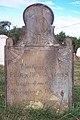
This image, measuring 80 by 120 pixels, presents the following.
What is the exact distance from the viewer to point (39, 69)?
17.7 ft

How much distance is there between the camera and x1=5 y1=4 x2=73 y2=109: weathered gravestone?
17.6 ft

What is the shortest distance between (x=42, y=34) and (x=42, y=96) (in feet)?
3.28

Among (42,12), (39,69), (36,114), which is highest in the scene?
(42,12)

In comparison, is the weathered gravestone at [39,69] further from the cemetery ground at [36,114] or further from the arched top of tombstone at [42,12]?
the cemetery ground at [36,114]

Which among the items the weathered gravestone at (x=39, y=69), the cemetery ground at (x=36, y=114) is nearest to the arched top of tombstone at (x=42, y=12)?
the weathered gravestone at (x=39, y=69)

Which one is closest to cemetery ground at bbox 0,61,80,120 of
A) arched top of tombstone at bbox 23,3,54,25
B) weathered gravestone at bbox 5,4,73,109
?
weathered gravestone at bbox 5,4,73,109

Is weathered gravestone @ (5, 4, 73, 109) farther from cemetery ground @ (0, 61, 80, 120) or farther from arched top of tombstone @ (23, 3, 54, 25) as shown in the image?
cemetery ground @ (0, 61, 80, 120)

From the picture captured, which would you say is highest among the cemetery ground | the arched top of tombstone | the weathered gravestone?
the arched top of tombstone

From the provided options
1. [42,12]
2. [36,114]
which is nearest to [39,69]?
Result: [36,114]

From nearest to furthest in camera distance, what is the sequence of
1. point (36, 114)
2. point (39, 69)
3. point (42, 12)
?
1. point (36, 114)
2. point (39, 69)
3. point (42, 12)

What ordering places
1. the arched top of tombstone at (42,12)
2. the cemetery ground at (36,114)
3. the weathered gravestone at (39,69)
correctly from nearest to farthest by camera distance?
the cemetery ground at (36,114), the weathered gravestone at (39,69), the arched top of tombstone at (42,12)

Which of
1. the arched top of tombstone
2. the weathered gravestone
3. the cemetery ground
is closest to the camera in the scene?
the cemetery ground

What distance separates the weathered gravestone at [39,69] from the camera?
5.37 meters

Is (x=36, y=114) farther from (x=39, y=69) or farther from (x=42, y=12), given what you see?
(x=42, y=12)
